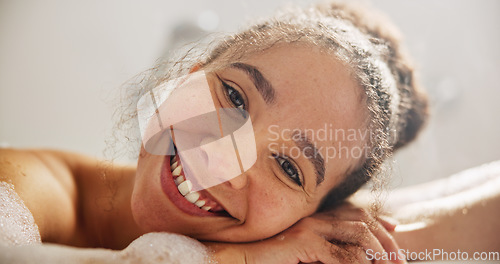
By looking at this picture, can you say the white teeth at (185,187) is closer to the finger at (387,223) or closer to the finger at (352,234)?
the finger at (352,234)

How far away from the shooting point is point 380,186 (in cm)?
73

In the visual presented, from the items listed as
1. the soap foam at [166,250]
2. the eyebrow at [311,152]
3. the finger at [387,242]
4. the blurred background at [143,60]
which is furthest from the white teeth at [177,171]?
the blurred background at [143,60]

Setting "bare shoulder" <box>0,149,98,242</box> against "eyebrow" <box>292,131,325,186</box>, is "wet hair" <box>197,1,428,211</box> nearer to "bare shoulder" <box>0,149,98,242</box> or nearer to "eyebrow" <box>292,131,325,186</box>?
"eyebrow" <box>292,131,325,186</box>

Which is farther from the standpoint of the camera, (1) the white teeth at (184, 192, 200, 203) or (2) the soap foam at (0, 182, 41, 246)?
(1) the white teeth at (184, 192, 200, 203)

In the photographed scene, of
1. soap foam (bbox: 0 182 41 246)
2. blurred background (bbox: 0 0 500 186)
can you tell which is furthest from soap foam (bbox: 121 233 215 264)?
blurred background (bbox: 0 0 500 186)

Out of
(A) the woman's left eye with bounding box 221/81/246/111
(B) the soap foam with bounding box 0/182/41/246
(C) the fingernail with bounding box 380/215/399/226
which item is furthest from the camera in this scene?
(C) the fingernail with bounding box 380/215/399/226

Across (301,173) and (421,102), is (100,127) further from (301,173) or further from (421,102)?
(421,102)

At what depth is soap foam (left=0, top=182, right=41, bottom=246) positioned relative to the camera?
0.57 metres

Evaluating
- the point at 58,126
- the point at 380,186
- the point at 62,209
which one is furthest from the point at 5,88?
the point at 380,186

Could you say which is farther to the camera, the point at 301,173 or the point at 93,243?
the point at 93,243

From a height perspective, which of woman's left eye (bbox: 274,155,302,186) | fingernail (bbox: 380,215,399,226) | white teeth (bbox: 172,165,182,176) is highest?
woman's left eye (bbox: 274,155,302,186)

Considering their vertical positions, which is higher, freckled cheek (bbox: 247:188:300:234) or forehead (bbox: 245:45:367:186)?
forehead (bbox: 245:45:367:186)

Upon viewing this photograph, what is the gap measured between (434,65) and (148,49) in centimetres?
102

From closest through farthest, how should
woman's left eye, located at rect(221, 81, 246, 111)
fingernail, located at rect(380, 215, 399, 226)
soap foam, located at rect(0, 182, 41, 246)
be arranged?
soap foam, located at rect(0, 182, 41, 246) < woman's left eye, located at rect(221, 81, 246, 111) < fingernail, located at rect(380, 215, 399, 226)
